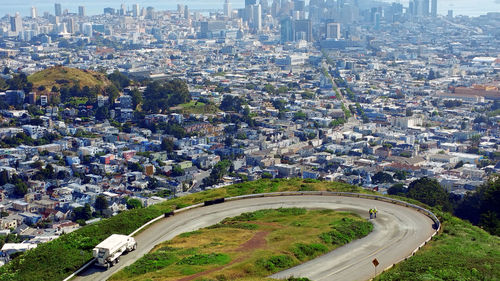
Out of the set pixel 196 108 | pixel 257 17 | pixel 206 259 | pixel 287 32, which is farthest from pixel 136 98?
pixel 257 17

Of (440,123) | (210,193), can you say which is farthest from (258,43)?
(210,193)

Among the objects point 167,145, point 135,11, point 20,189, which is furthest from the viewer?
point 135,11

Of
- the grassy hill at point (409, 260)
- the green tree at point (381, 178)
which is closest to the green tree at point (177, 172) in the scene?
the green tree at point (381, 178)

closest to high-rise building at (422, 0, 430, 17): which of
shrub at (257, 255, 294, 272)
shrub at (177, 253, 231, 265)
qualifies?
shrub at (257, 255, 294, 272)

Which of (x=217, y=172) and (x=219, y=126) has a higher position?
(x=219, y=126)

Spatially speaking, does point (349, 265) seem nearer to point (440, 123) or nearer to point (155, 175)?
point (155, 175)

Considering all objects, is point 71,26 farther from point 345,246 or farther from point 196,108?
point 345,246

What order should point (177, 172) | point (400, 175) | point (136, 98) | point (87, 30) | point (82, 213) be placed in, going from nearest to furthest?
point (82, 213), point (400, 175), point (177, 172), point (136, 98), point (87, 30)
